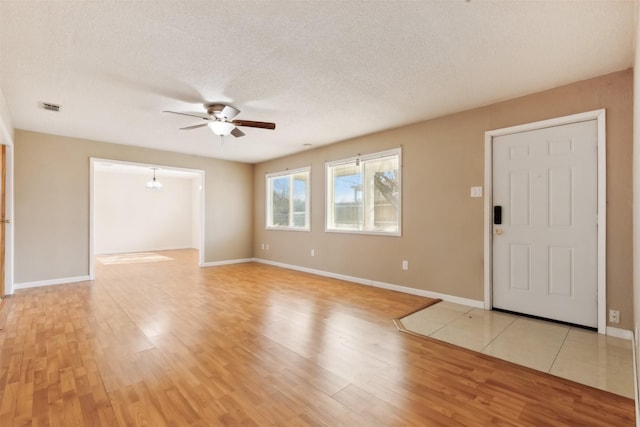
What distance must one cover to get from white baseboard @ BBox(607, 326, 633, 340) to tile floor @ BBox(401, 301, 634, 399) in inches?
2.8

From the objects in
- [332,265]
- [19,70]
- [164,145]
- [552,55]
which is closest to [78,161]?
[164,145]

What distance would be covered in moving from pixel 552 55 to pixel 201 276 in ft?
19.0

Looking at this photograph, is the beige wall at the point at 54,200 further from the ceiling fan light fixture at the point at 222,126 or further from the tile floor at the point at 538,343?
the tile floor at the point at 538,343

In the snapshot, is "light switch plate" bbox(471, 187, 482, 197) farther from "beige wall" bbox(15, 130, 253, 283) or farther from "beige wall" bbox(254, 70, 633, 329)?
"beige wall" bbox(15, 130, 253, 283)

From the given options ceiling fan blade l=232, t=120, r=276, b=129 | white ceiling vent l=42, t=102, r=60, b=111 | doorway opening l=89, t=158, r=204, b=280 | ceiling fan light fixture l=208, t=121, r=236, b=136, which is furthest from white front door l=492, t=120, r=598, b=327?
doorway opening l=89, t=158, r=204, b=280

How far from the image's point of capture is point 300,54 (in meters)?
2.42

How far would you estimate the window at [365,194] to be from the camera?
15.0 ft

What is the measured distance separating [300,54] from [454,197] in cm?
264

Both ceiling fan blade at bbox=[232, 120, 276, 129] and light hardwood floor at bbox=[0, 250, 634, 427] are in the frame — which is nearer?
light hardwood floor at bbox=[0, 250, 634, 427]

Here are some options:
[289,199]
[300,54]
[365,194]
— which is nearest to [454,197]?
[365,194]

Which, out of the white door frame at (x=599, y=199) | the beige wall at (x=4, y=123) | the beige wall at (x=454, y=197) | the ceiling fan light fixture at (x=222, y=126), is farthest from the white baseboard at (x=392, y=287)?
the beige wall at (x=4, y=123)

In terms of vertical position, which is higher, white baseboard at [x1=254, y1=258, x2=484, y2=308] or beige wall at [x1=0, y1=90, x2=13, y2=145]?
beige wall at [x1=0, y1=90, x2=13, y2=145]

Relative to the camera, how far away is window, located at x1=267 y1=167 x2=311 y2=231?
617cm

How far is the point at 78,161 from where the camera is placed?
16.4 ft
